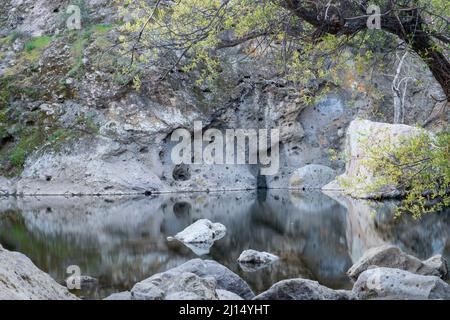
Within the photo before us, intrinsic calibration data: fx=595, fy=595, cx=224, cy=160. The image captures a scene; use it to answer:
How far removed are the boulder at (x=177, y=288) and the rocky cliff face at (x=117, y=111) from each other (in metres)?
22.8

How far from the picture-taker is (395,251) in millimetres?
13984

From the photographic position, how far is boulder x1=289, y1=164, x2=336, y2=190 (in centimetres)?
3984

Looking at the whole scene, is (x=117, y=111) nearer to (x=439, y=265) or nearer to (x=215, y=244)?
(x=215, y=244)

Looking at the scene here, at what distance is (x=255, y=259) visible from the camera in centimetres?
1617

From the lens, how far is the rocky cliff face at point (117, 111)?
3572 centimetres

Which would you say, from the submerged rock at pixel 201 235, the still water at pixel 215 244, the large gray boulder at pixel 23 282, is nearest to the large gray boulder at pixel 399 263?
the still water at pixel 215 244

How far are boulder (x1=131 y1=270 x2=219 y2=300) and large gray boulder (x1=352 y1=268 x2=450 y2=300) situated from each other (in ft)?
10.4

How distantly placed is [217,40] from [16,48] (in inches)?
1329

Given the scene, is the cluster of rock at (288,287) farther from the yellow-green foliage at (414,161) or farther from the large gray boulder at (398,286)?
the yellow-green foliage at (414,161)

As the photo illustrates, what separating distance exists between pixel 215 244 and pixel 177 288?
894 centimetres

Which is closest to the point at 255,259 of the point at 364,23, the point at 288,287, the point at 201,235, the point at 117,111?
the point at 201,235

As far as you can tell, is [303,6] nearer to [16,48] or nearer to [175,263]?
[175,263]

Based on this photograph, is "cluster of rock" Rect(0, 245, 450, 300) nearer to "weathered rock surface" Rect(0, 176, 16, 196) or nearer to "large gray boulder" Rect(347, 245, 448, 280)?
"large gray boulder" Rect(347, 245, 448, 280)
